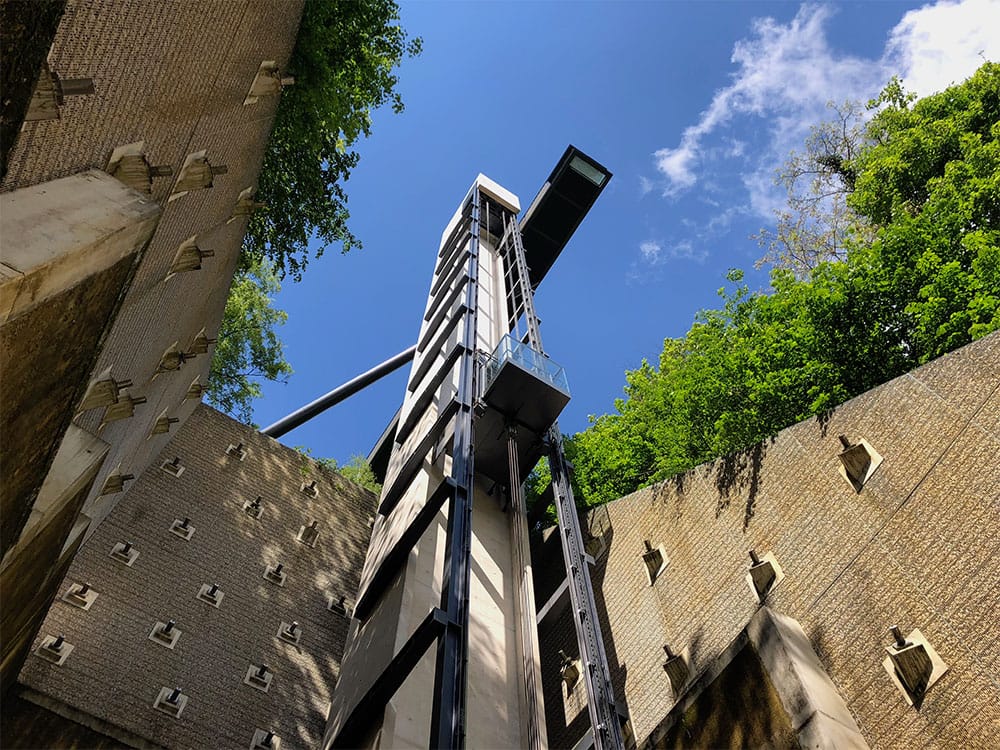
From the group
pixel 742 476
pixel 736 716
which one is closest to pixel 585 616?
pixel 736 716

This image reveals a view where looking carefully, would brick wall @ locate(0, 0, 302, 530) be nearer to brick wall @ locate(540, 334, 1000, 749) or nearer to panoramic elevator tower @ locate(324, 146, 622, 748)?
panoramic elevator tower @ locate(324, 146, 622, 748)

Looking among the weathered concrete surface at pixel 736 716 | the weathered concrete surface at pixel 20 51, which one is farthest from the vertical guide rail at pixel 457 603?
the weathered concrete surface at pixel 20 51

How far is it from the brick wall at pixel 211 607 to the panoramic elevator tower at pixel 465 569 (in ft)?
3.10

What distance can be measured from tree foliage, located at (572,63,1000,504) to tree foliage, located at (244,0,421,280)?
941 centimetres

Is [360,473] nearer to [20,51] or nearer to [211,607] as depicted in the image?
[211,607]

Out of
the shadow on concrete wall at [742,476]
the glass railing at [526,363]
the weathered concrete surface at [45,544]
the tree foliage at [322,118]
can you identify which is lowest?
the weathered concrete surface at [45,544]

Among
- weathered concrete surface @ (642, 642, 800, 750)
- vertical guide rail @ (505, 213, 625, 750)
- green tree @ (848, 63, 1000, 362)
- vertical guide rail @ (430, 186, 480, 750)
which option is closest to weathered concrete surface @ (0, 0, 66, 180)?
vertical guide rail @ (430, 186, 480, 750)

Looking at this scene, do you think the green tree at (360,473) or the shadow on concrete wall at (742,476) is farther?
the green tree at (360,473)

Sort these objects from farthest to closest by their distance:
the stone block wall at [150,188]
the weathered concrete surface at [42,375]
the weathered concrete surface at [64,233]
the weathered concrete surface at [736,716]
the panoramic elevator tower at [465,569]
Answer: the panoramic elevator tower at [465,569] < the weathered concrete surface at [736,716] < the stone block wall at [150,188] < the weathered concrete surface at [42,375] < the weathered concrete surface at [64,233]

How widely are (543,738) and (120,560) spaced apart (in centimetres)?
862

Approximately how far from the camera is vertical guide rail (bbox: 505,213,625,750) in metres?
9.24

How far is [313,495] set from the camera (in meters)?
17.5

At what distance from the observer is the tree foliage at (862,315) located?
497 inches

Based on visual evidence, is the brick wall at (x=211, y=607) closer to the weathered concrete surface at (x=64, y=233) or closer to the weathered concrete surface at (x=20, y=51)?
the weathered concrete surface at (x=64, y=233)
